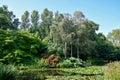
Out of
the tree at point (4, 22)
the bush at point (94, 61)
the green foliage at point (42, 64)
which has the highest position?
the tree at point (4, 22)

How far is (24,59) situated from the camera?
1101 inches

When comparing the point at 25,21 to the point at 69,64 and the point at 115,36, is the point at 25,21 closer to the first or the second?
the point at 115,36

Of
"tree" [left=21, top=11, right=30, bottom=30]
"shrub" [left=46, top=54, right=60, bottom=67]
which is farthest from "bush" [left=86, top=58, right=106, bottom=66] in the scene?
"tree" [left=21, top=11, right=30, bottom=30]

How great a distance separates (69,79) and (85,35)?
1951 centimetres

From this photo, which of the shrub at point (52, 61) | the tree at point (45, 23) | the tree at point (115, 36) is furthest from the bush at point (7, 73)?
the tree at point (115, 36)

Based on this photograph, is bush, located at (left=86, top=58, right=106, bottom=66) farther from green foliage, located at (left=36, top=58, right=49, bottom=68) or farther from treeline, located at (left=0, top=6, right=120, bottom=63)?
green foliage, located at (left=36, top=58, right=49, bottom=68)

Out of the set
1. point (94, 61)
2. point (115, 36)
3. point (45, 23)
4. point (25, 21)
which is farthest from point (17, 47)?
point (115, 36)

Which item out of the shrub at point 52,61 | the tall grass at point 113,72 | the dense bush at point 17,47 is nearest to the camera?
the tall grass at point 113,72

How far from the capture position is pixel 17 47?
2867 cm

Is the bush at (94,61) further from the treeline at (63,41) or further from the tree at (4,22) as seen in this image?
the tree at (4,22)

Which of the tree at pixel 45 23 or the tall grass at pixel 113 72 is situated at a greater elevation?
the tree at pixel 45 23

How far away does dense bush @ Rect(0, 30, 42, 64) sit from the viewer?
26.9 metres

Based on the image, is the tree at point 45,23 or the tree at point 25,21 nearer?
the tree at point 45,23

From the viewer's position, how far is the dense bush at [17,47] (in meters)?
26.9
